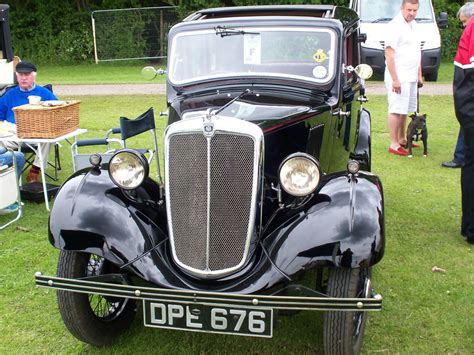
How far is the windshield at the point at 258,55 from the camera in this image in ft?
13.6

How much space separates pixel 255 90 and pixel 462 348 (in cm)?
218

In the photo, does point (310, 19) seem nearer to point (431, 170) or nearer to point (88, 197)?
point (88, 197)

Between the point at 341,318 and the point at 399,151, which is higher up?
the point at 341,318

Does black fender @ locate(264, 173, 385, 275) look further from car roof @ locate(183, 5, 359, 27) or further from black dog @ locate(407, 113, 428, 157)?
black dog @ locate(407, 113, 428, 157)

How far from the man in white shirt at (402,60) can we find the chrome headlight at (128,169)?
4.98m

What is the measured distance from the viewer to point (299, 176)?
9.87 ft

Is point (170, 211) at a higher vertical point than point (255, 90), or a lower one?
lower

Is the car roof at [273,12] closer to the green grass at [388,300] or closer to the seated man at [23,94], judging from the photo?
the green grass at [388,300]

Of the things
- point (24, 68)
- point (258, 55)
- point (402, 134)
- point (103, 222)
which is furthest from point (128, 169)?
point (402, 134)

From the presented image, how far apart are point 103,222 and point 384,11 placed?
1165 centimetres

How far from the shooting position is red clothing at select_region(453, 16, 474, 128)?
14.6ft

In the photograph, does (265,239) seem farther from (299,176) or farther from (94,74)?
(94,74)

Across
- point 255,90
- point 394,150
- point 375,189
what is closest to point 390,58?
point 394,150

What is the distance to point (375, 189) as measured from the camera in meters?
3.11
